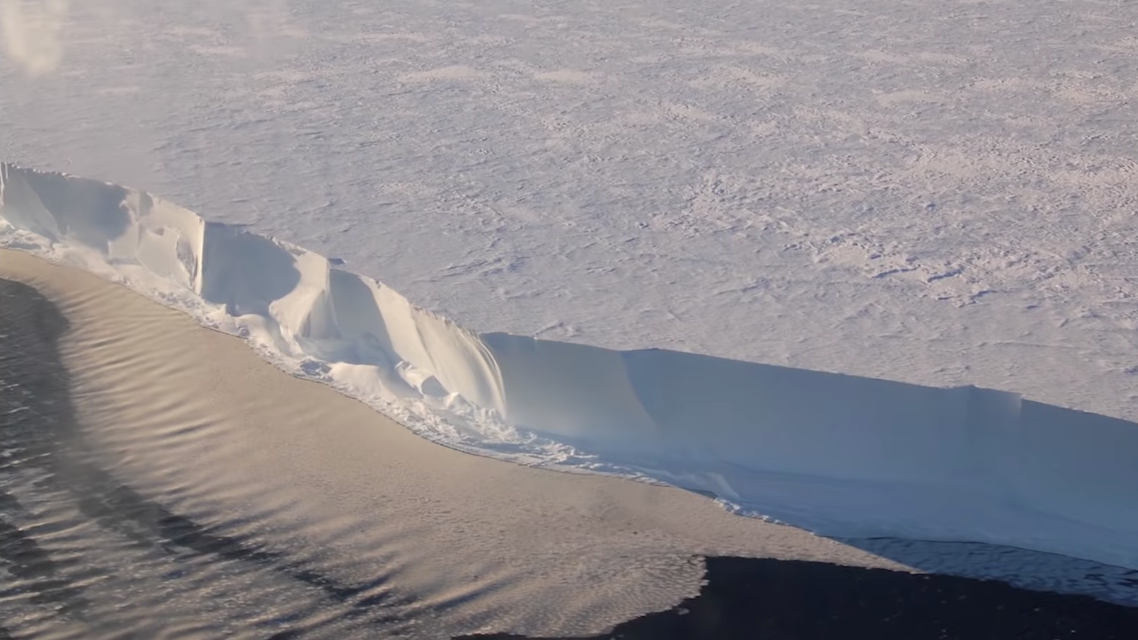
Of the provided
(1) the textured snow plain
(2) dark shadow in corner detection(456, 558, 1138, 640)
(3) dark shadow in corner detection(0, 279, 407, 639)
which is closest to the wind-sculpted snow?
(1) the textured snow plain

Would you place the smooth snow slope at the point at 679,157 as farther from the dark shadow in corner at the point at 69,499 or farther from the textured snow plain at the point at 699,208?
the dark shadow in corner at the point at 69,499

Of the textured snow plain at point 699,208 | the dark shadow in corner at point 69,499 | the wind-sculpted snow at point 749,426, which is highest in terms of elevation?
the textured snow plain at point 699,208

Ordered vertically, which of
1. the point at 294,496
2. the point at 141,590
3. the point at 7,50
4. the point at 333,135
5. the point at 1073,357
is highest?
the point at 7,50

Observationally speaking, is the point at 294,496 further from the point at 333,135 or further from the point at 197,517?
the point at 333,135

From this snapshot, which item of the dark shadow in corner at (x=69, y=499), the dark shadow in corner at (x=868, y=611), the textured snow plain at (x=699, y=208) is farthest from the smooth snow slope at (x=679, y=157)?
the dark shadow in corner at (x=69, y=499)

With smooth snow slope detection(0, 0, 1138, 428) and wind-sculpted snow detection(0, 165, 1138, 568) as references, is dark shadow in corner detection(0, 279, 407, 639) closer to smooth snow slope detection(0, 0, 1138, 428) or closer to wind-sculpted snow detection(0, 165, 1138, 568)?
wind-sculpted snow detection(0, 165, 1138, 568)

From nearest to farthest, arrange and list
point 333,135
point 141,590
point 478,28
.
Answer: point 141,590 → point 333,135 → point 478,28

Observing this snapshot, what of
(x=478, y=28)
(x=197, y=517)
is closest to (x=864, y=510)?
(x=197, y=517)
